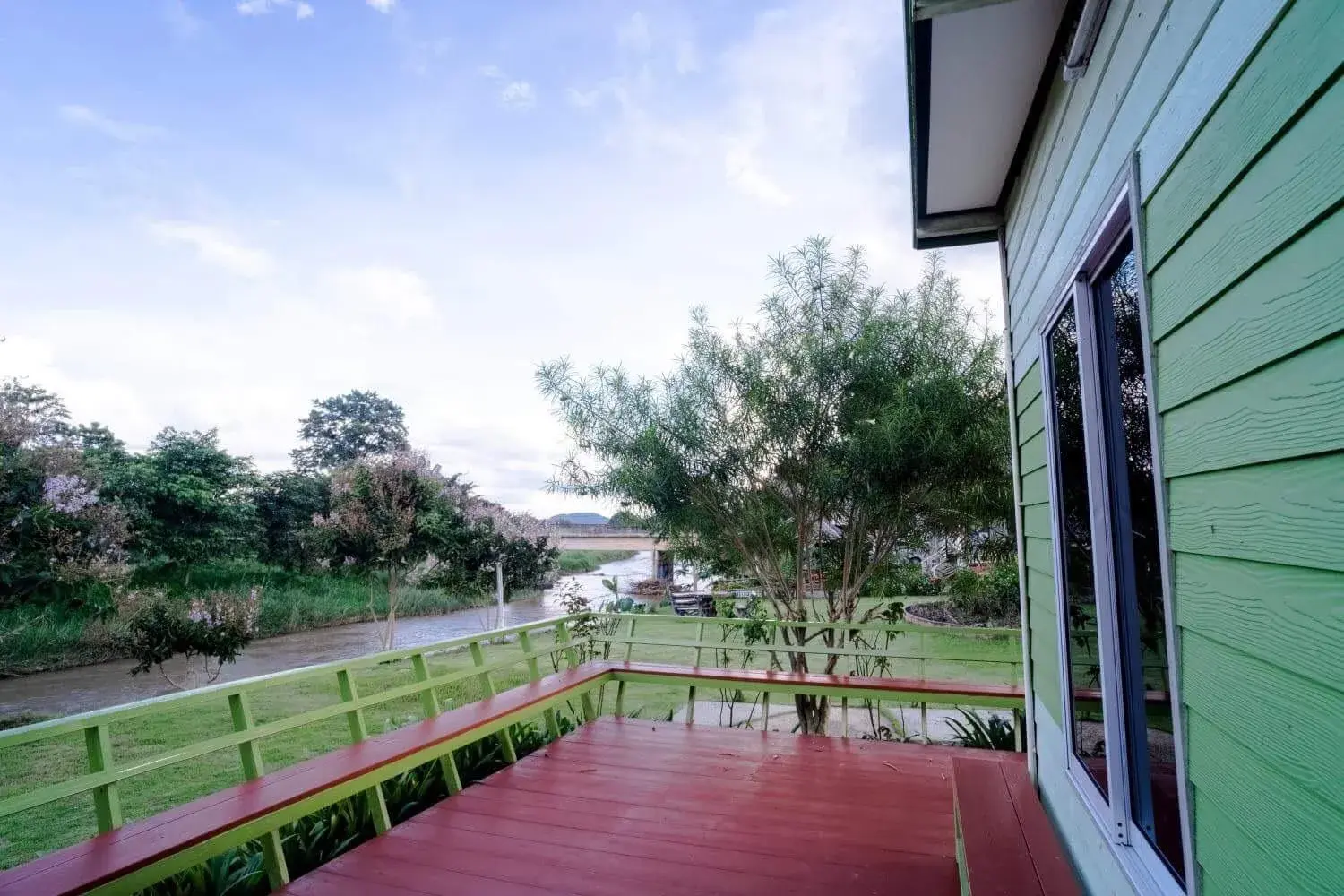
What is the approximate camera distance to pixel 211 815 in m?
2.20

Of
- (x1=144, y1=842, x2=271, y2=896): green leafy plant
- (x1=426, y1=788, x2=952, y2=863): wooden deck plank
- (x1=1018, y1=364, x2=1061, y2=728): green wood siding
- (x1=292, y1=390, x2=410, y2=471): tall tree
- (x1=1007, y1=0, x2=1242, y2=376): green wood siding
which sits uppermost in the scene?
(x1=292, y1=390, x2=410, y2=471): tall tree

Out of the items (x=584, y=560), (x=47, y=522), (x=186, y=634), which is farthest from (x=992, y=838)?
(x=584, y=560)

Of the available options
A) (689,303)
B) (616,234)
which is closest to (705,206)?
(616,234)

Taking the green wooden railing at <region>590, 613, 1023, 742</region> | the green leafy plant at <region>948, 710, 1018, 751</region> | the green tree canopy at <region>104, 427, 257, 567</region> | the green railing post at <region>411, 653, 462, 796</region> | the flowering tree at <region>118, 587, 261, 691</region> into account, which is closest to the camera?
the green railing post at <region>411, 653, 462, 796</region>

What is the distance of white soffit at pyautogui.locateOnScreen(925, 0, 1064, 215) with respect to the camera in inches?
62.1

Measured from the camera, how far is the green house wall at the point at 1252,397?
0.59 m

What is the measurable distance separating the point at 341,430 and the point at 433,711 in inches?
905

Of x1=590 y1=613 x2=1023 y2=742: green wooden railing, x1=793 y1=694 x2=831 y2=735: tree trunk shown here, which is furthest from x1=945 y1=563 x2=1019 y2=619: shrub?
x1=793 y1=694 x2=831 y2=735: tree trunk

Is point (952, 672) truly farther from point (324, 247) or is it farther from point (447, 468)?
point (324, 247)

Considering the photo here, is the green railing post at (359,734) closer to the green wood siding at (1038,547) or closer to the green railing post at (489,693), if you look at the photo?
the green railing post at (489,693)

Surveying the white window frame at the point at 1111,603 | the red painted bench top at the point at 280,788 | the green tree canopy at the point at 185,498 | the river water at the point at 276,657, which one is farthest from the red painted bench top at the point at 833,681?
the green tree canopy at the point at 185,498

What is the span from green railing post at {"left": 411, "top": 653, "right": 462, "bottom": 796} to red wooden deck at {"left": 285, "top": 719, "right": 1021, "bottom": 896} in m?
0.13

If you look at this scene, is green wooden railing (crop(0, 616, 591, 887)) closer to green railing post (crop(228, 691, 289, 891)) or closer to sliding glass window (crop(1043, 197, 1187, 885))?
green railing post (crop(228, 691, 289, 891))

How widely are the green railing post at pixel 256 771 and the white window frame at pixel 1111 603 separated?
2622 mm
